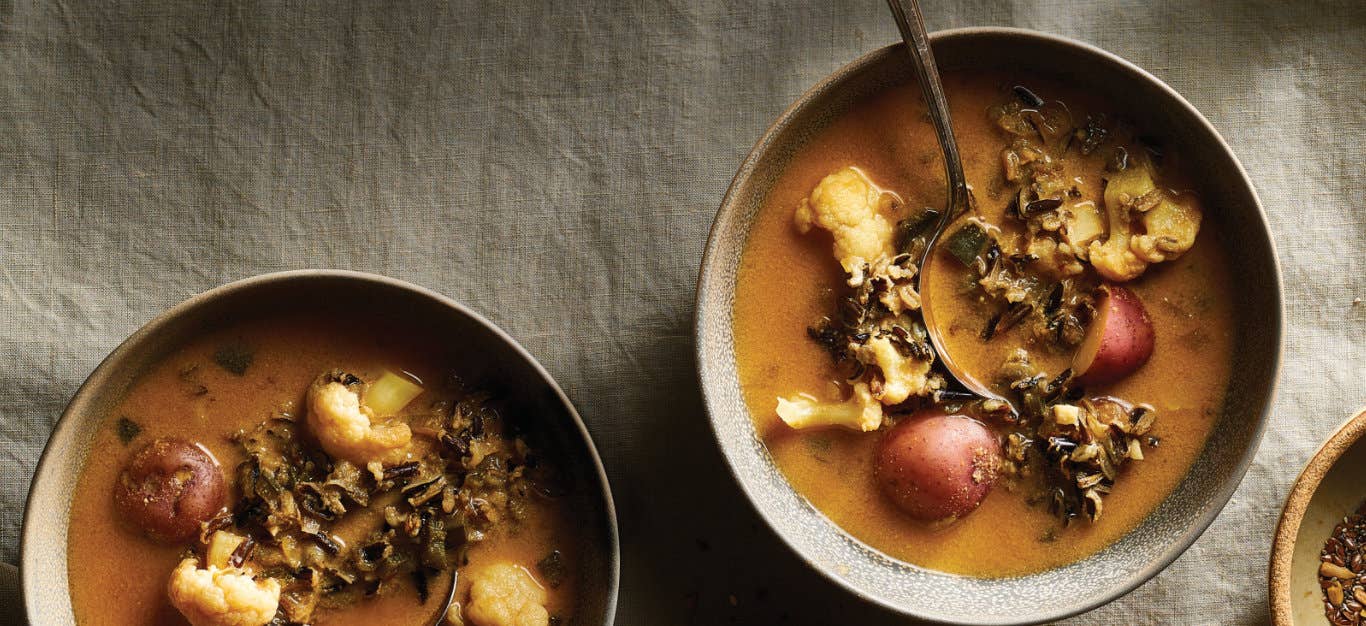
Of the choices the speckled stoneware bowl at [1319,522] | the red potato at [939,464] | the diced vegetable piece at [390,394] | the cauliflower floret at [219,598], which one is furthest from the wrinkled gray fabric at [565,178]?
the cauliflower floret at [219,598]

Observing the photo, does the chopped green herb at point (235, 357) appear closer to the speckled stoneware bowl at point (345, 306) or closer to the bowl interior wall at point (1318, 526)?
the speckled stoneware bowl at point (345, 306)

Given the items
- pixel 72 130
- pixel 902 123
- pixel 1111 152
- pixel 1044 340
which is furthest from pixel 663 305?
pixel 72 130

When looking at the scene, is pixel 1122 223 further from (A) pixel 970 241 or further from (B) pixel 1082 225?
(A) pixel 970 241

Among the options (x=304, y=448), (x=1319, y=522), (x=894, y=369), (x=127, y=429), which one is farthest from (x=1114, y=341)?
(x=127, y=429)

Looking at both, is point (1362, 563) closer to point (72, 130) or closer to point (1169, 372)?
point (1169, 372)

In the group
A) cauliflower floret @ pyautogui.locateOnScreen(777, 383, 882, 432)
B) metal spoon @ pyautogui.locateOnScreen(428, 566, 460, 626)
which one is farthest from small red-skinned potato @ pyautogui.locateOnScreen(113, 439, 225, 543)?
cauliflower floret @ pyautogui.locateOnScreen(777, 383, 882, 432)
